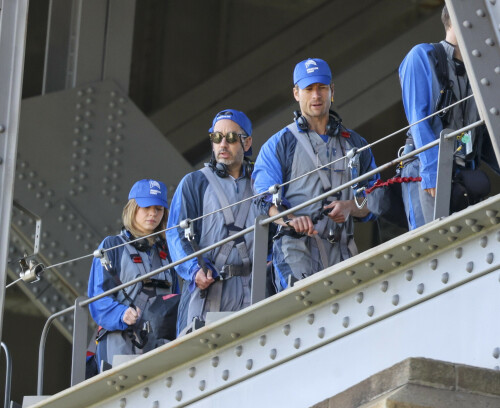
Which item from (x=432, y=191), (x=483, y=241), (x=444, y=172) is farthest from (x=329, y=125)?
(x=483, y=241)

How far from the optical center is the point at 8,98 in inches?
358

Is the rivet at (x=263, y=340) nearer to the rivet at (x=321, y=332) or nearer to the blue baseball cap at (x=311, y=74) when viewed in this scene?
the rivet at (x=321, y=332)

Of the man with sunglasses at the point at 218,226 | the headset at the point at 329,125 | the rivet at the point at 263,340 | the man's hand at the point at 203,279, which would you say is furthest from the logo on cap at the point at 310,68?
the rivet at the point at 263,340

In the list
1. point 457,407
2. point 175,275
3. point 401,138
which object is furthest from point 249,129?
point 401,138

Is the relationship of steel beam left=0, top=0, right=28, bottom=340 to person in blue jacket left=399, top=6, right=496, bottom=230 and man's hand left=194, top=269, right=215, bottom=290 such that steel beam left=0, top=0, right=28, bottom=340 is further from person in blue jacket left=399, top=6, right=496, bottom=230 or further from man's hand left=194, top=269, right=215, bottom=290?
person in blue jacket left=399, top=6, right=496, bottom=230

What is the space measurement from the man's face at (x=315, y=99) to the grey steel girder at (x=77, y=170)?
560 cm

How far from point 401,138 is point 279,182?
8372 millimetres

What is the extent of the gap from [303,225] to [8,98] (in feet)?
7.17

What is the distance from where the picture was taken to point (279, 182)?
8.54 m

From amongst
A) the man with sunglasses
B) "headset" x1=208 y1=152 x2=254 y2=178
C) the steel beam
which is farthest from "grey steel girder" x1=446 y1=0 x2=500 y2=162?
the steel beam

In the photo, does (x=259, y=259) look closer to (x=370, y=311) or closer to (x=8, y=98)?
(x=370, y=311)

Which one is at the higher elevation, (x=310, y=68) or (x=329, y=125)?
(x=310, y=68)

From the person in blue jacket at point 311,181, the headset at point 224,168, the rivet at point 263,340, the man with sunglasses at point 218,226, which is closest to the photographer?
the rivet at point 263,340

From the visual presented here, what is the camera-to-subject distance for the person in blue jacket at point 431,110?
299 inches
